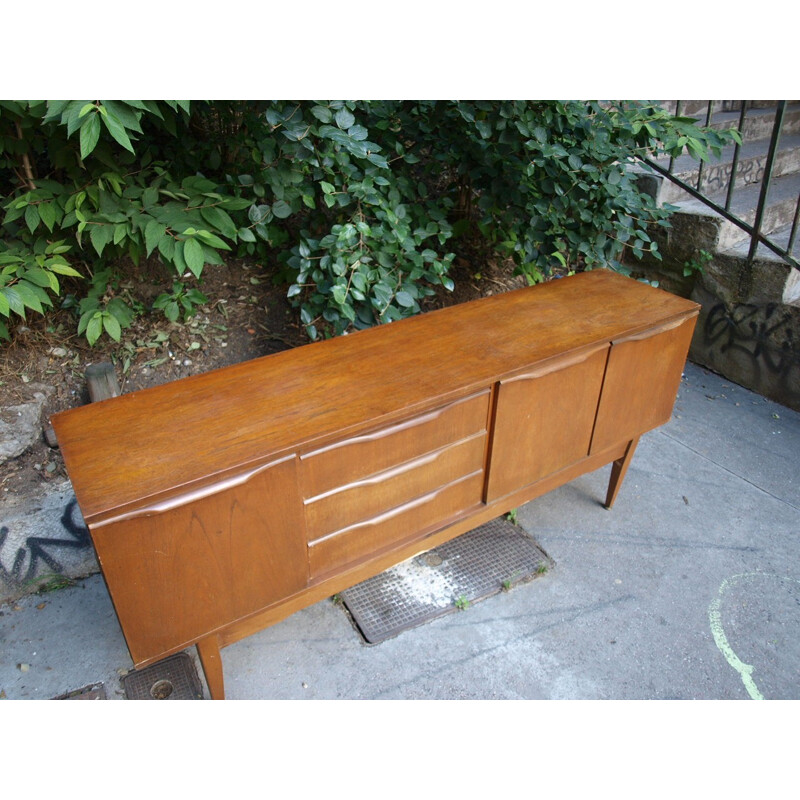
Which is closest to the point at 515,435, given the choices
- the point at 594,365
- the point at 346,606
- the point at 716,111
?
the point at 594,365

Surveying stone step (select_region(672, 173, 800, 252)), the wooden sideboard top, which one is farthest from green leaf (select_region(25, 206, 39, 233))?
stone step (select_region(672, 173, 800, 252))

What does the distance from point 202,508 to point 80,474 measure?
0.30 metres

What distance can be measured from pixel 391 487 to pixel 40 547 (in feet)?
5.02

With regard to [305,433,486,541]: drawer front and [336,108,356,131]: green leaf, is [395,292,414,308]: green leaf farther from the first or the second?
[305,433,486,541]: drawer front

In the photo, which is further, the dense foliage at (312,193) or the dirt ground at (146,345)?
the dirt ground at (146,345)

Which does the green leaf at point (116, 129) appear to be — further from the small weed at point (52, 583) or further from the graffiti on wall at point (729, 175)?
the graffiti on wall at point (729, 175)

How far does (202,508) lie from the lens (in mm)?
1545

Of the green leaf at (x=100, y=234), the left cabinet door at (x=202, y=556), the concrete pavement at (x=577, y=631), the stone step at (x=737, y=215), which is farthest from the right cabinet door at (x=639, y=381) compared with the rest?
the green leaf at (x=100, y=234)

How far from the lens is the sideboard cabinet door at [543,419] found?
2068 mm

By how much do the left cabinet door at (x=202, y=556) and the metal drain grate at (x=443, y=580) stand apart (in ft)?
2.18

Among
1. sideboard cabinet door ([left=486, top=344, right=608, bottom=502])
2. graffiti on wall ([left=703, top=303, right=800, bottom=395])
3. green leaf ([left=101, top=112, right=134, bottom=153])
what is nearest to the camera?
green leaf ([left=101, top=112, right=134, bottom=153])

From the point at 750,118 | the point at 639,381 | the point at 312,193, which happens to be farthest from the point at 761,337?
the point at 312,193

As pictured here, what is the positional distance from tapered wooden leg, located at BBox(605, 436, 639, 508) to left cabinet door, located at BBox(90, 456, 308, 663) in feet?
5.06

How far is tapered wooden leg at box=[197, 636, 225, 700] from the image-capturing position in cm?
180
